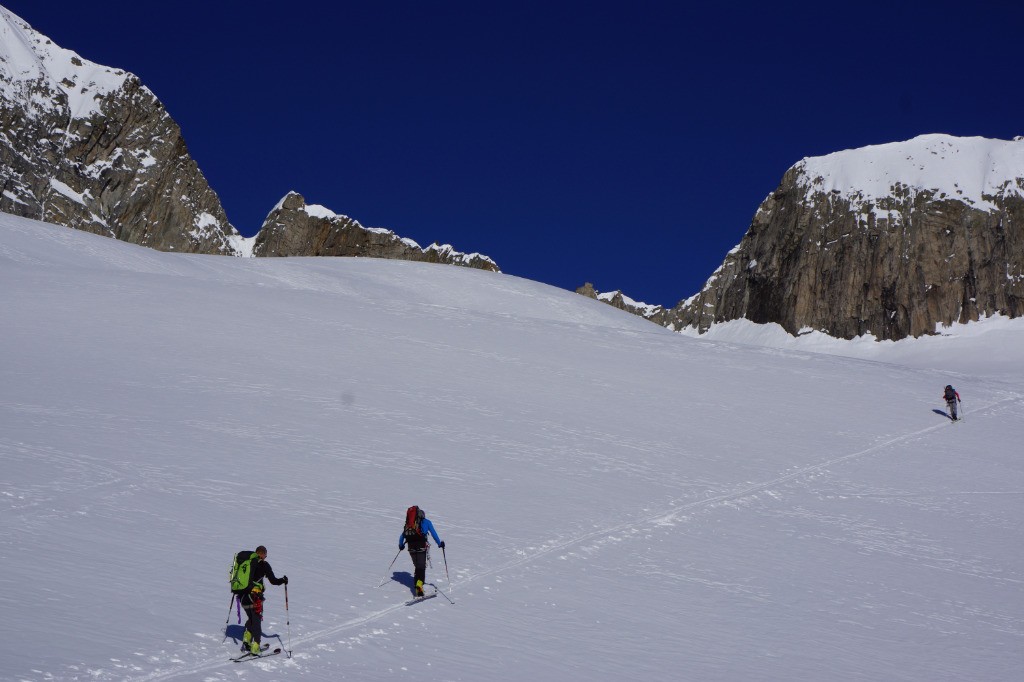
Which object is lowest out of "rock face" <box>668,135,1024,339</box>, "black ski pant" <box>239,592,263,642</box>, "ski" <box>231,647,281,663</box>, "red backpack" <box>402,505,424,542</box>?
"ski" <box>231,647,281,663</box>

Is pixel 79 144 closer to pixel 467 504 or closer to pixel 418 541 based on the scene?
pixel 467 504

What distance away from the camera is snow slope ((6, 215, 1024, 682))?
999cm

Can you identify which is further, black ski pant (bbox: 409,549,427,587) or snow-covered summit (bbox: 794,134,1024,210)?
snow-covered summit (bbox: 794,134,1024,210)

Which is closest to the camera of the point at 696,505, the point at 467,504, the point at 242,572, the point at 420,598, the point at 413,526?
the point at 242,572

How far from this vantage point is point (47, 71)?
18938 cm

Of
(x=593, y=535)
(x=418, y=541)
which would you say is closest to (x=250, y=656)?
(x=418, y=541)

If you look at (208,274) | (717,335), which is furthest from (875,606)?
(717,335)

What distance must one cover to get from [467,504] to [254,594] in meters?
6.58

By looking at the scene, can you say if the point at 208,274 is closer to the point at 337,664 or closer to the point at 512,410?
the point at 512,410

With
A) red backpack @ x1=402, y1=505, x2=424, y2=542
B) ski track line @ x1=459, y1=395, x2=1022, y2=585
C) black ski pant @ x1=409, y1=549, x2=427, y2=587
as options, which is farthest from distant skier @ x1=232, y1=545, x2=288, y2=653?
ski track line @ x1=459, y1=395, x2=1022, y2=585

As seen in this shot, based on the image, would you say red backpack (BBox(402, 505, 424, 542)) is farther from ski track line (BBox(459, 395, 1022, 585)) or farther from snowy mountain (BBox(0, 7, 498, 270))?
snowy mountain (BBox(0, 7, 498, 270))

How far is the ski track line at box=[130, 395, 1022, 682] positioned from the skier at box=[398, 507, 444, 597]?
0.36 meters

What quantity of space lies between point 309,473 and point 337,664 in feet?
23.8

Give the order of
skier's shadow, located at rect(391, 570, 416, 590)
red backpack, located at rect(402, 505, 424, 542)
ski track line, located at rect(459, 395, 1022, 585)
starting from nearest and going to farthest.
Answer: red backpack, located at rect(402, 505, 424, 542) < skier's shadow, located at rect(391, 570, 416, 590) < ski track line, located at rect(459, 395, 1022, 585)
